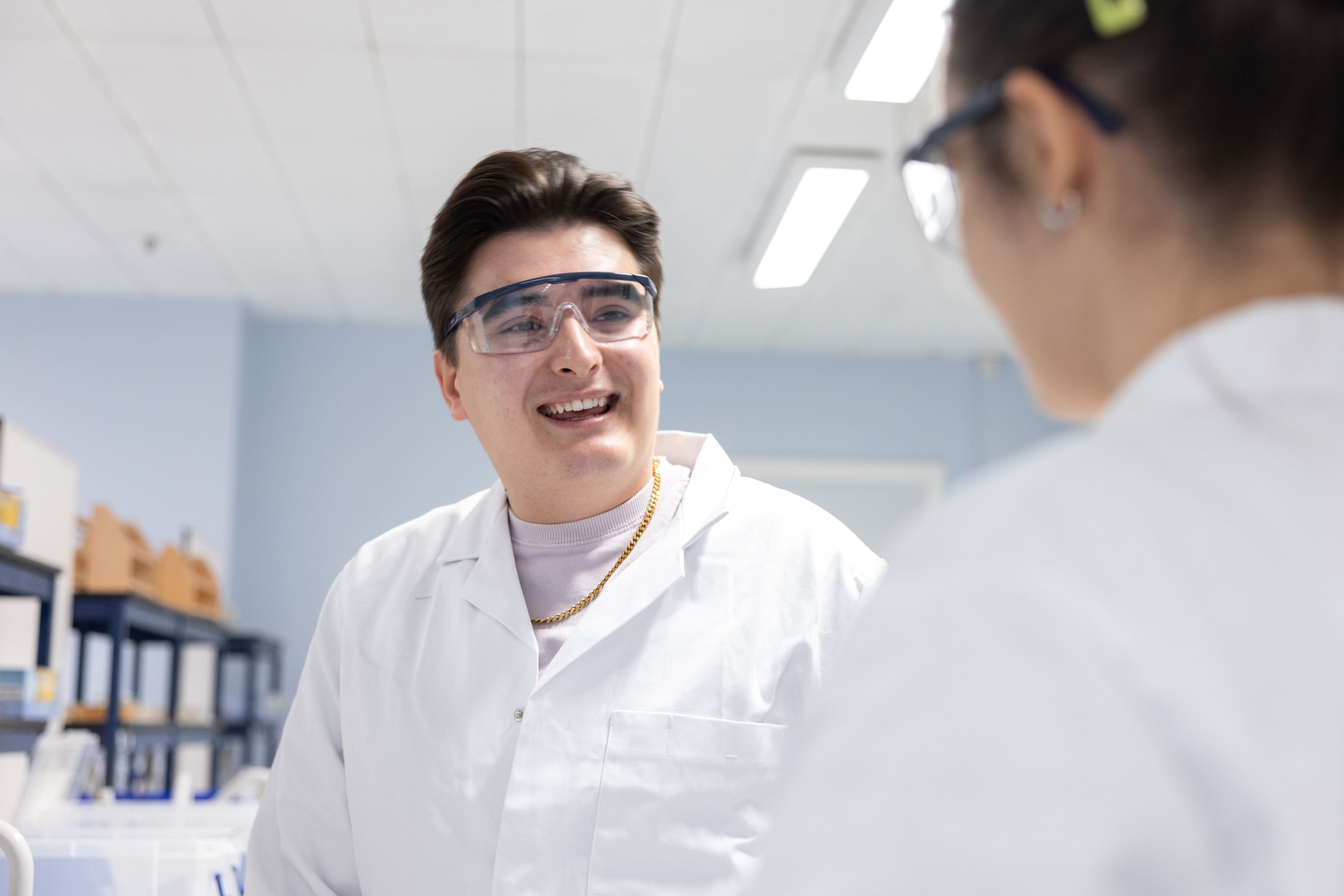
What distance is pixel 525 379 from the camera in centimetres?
137

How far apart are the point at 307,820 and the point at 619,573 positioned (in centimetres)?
44

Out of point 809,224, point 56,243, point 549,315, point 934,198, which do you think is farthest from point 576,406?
point 56,243

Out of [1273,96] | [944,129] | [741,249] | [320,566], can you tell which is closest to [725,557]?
[944,129]

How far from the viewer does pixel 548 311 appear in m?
1.37

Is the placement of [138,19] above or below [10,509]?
above

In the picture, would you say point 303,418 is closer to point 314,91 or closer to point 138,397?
point 138,397

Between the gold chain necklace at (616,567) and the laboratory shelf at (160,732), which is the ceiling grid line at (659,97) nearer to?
the gold chain necklace at (616,567)

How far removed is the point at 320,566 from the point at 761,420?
8.25 feet

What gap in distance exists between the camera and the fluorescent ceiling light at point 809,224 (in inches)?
169

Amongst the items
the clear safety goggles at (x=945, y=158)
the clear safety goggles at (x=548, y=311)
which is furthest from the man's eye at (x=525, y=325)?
the clear safety goggles at (x=945, y=158)

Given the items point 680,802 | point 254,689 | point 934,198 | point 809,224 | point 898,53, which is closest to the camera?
point 934,198

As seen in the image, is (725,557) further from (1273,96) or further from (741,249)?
(741,249)

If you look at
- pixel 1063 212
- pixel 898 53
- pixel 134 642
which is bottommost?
pixel 134 642

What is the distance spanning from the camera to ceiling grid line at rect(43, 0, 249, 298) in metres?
3.47
